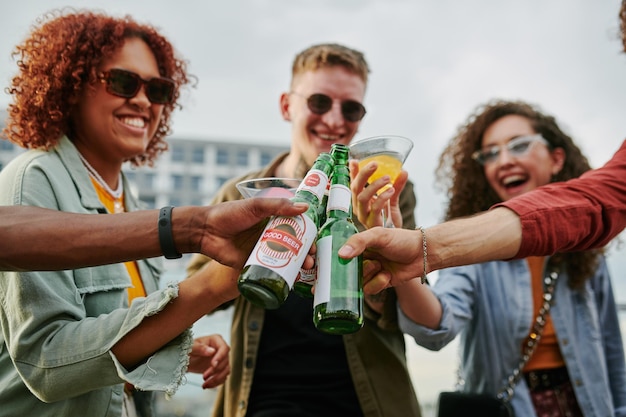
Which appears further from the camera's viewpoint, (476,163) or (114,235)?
(476,163)

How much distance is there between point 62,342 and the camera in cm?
172

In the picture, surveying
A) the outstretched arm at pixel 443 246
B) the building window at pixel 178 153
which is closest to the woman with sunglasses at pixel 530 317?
the outstretched arm at pixel 443 246

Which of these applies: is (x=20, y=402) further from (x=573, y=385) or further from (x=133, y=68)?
(x=573, y=385)

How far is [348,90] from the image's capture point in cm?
321

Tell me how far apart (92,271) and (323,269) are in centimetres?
95

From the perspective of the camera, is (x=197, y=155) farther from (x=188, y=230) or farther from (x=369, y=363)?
(x=188, y=230)

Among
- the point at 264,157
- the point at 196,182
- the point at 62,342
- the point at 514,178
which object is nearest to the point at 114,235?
the point at 62,342

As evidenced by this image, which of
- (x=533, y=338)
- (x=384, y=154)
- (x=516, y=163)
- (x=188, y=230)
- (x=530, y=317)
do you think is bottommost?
(x=533, y=338)

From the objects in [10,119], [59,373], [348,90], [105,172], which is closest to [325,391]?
[59,373]

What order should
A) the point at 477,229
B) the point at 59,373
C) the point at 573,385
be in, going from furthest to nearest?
1. the point at 573,385
2. the point at 477,229
3. the point at 59,373

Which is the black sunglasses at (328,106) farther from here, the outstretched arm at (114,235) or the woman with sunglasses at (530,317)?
the outstretched arm at (114,235)

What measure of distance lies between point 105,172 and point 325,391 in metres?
1.42

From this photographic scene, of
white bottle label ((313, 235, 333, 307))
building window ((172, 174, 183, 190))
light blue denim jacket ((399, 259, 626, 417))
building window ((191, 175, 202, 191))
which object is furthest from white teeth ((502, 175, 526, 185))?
building window ((191, 175, 202, 191))

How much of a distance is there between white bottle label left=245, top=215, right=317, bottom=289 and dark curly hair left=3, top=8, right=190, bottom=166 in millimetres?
1309
